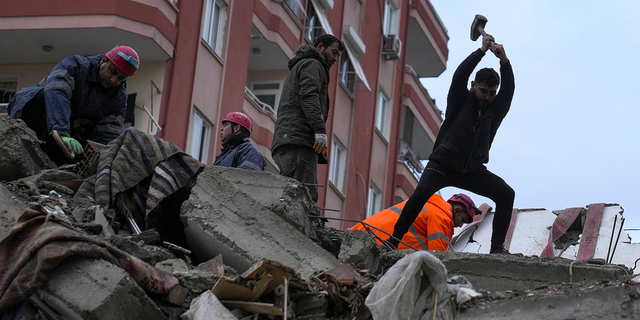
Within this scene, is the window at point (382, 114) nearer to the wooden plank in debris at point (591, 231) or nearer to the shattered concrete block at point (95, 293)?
the wooden plank in debris at point (591, 231)

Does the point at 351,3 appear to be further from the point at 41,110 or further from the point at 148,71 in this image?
the point at 41,110

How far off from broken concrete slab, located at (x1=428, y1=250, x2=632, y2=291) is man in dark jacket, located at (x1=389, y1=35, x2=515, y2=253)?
1.03m

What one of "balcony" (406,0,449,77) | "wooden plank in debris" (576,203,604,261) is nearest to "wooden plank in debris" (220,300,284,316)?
"wooden plank in debris" (576,203,604,261)

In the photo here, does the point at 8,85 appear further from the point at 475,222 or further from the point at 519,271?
the point at 519,271

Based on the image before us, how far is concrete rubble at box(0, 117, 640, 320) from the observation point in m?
5.06

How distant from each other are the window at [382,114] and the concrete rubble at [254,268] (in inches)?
736

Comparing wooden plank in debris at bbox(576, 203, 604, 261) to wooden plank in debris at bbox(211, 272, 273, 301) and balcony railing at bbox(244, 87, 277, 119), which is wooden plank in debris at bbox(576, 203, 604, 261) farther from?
balcony railing at bbox(244, 87, 277, 119)

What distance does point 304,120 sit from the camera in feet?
26.9

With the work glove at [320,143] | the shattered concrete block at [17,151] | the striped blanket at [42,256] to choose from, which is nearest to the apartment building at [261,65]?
the work glove at [320,143]

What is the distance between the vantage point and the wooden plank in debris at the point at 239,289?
5234mm

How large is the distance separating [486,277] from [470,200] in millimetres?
3242

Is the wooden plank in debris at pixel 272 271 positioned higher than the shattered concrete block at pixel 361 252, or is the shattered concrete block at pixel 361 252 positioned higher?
the shattered concrete block at pixel 361 252

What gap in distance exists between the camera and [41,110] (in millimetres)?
7766

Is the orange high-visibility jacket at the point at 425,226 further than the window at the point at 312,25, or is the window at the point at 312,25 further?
the window at the point at 312,25
